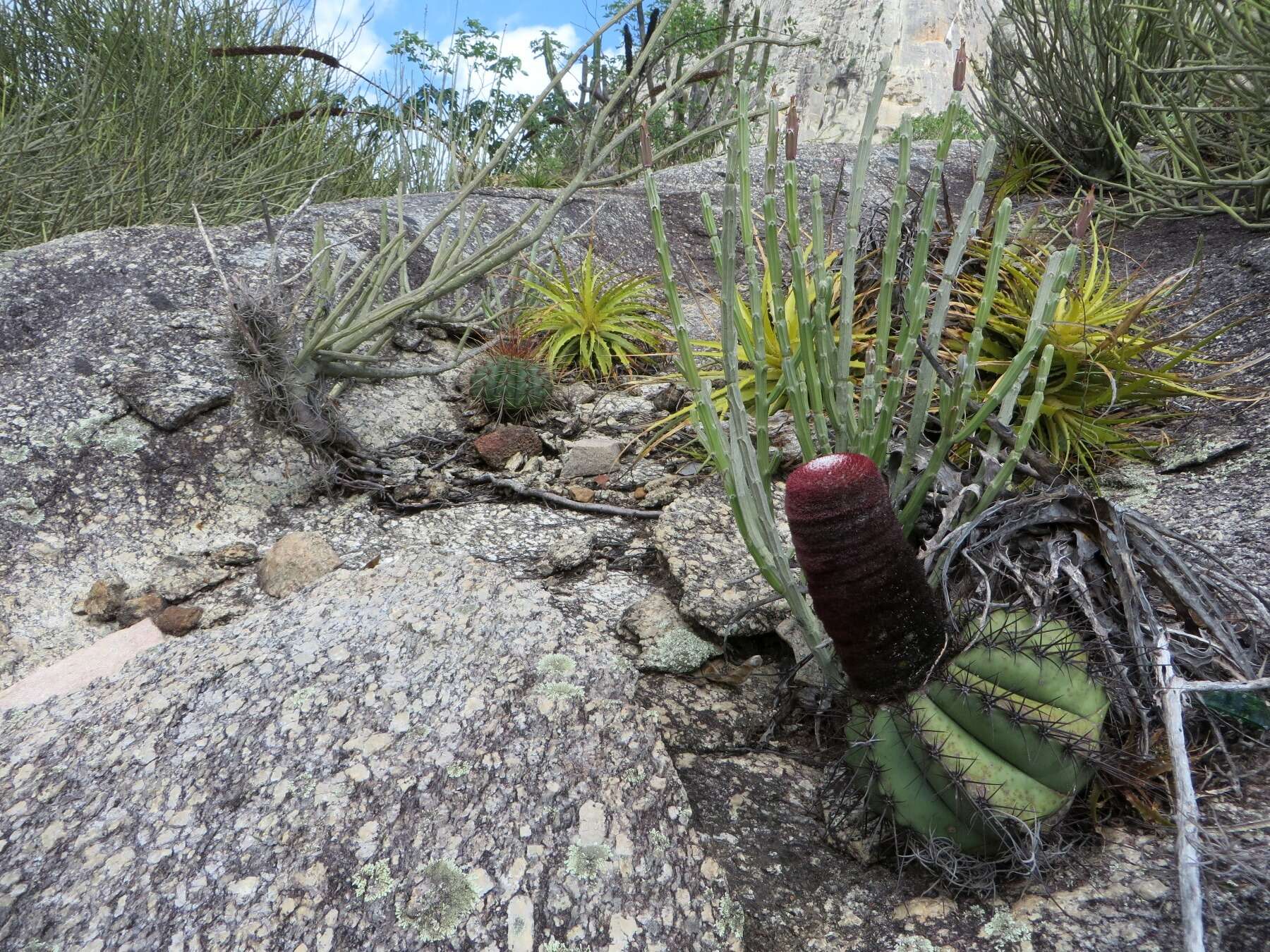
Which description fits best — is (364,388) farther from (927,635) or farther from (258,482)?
(927,635)

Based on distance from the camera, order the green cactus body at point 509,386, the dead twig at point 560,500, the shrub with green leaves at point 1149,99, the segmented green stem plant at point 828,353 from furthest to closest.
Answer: the shrub with green leaves at point 1149,99 → the green cactus body at point 509,386 → the dead twig at point 560,500 → the segmented green stem plant at point 828,353

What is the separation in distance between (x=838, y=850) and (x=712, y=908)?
274 millimetres

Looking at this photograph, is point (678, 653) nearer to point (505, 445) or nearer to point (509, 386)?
point (505, 445)

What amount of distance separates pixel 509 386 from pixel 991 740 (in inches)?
98.1

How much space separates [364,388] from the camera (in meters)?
3.53

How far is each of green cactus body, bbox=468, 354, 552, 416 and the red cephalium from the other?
2.27m

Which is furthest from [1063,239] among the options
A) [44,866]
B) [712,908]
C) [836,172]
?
[44,866]

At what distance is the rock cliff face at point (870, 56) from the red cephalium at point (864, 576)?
41.3 ft

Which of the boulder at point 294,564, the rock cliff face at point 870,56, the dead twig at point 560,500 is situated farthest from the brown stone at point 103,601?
the rock cliff face at point 870,56

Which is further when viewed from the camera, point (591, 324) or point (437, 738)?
point (591, 324)

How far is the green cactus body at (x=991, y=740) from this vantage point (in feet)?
4.51

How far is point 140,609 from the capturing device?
97.0 inches

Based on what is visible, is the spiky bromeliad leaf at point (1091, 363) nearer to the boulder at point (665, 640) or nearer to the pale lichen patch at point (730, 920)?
the boulder at point (665, 640)

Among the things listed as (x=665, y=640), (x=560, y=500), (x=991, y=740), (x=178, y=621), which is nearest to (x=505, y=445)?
(x=560, y=500)
